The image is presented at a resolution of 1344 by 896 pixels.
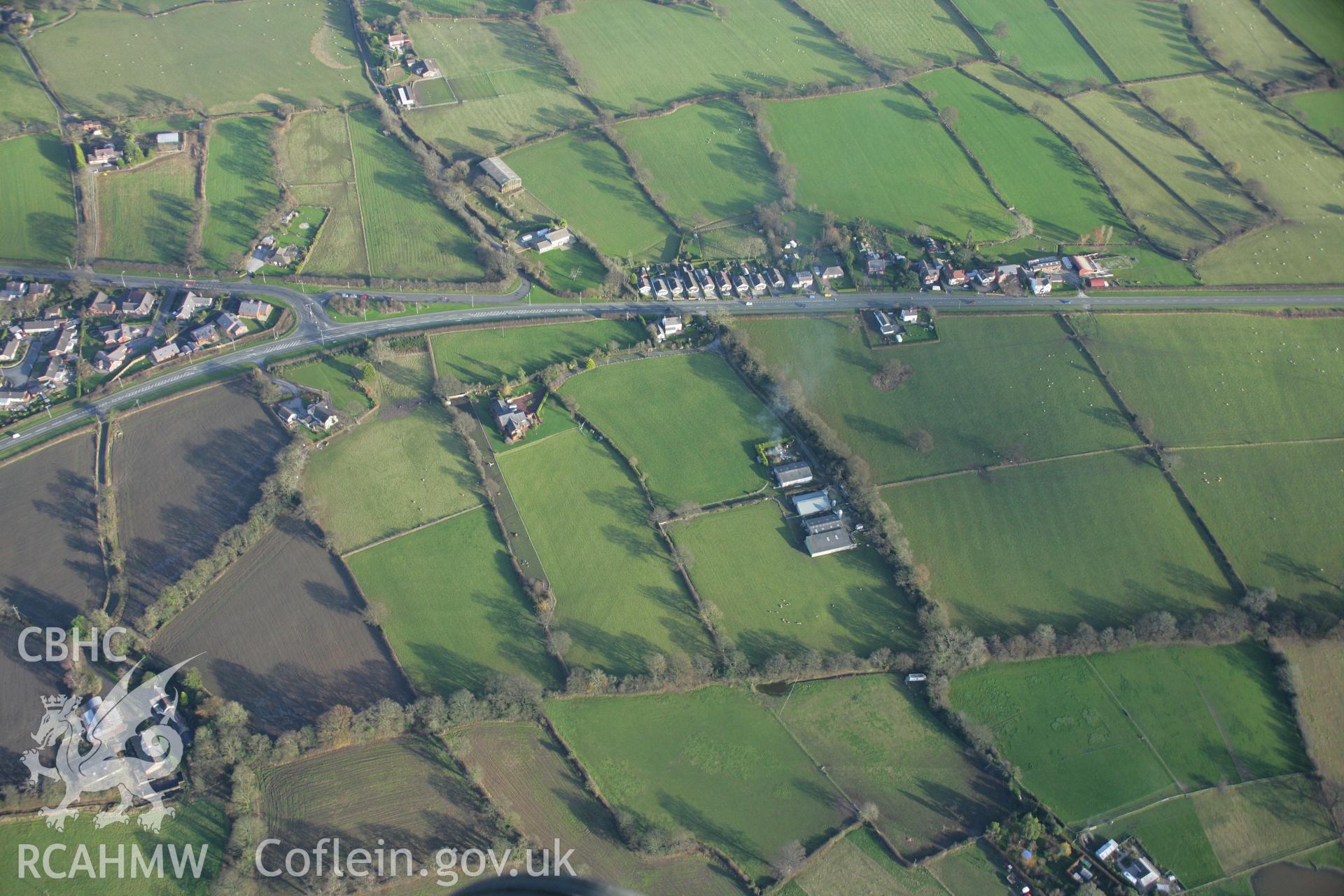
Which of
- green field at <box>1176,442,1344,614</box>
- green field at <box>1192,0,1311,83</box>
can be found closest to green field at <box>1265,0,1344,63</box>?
green field at <box>1192,0,1311,83</box>

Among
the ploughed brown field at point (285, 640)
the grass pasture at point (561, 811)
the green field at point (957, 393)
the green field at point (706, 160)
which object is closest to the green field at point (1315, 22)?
the green field at point (957, 393)

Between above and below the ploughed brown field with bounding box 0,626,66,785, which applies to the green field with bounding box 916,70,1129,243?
above

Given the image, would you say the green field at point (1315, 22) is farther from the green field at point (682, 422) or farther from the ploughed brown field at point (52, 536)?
the ploughed brown field at point (52, 536)

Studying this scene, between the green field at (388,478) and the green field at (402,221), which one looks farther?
the green field at (402,221)

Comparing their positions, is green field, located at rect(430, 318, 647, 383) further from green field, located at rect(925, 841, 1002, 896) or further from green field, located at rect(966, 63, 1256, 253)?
green field, located at rect(966, 63, 1256, 253)

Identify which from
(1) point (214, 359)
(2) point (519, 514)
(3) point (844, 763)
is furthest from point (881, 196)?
(1) point (214, 359)

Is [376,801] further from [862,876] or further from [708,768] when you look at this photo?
[862,876]
